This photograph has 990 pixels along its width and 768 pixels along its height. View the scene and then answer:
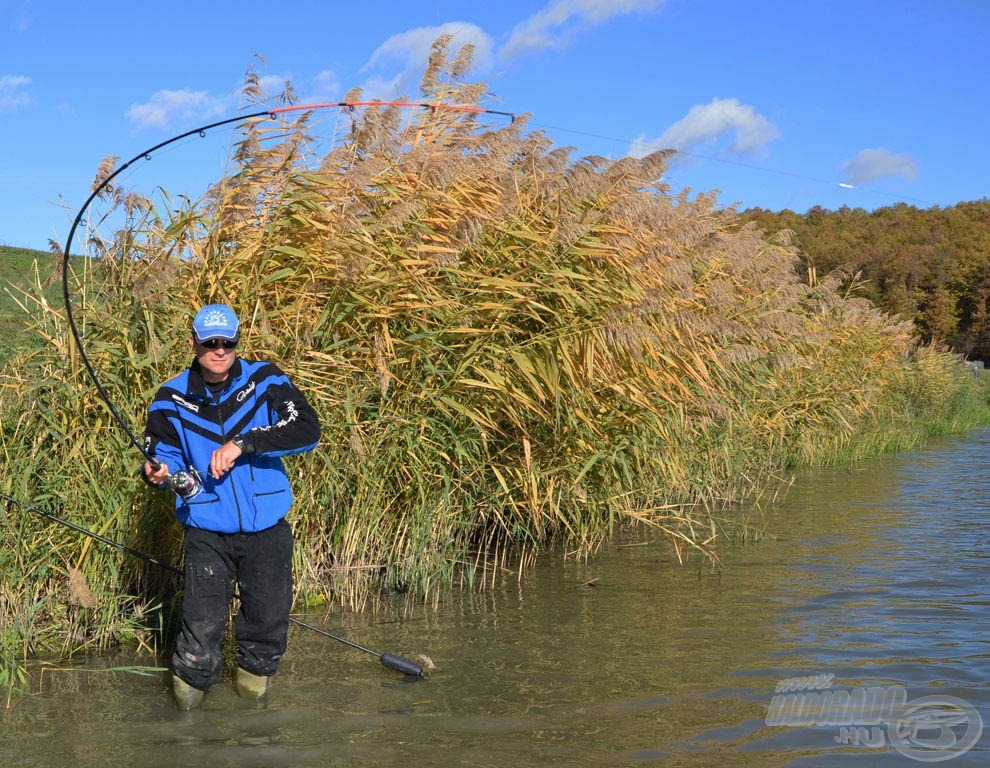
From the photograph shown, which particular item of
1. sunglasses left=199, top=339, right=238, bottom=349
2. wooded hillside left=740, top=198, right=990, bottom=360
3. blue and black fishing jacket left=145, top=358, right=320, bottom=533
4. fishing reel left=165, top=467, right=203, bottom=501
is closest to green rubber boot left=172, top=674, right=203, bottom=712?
blue and black fishing jacket left=145, top=358, right=320, bottom=533

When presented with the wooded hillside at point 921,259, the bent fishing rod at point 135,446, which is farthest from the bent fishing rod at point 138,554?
the wooded hillside at point 921,259

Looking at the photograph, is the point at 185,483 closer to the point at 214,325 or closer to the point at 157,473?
the point at 157,473

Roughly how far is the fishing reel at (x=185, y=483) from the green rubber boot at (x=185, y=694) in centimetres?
84

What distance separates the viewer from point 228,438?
4.55 meters

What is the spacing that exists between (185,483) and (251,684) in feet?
3.42

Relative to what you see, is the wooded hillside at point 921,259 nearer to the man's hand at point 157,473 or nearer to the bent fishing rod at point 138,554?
the bent fishing rod at point 138,554

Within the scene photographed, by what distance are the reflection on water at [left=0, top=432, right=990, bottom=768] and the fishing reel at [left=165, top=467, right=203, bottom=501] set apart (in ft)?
3.36

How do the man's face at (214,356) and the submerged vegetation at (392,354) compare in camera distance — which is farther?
the submerged vegetation at (392,354)

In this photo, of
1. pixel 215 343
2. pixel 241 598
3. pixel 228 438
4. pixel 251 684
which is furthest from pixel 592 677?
pixel 215 343

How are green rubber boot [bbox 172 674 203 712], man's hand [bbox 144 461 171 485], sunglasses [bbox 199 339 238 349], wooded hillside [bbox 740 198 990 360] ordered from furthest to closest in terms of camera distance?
wooded hillside [bbox 740 198 990 360] → green rubber boot [bbox 172 674 203 712] → sunglasses [bbox 199 339 238 349] → man's hand [bbox 144 461 171 485]

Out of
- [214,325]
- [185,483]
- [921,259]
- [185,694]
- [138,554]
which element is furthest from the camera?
[921,259]

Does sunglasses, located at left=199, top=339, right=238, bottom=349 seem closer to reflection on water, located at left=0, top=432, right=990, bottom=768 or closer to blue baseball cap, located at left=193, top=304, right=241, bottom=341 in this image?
Result: blue baseball cap, located at left=193, top=304, right=241, bottom=341

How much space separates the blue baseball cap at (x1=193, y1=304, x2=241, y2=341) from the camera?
14.6ft

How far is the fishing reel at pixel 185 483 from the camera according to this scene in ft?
14.2
